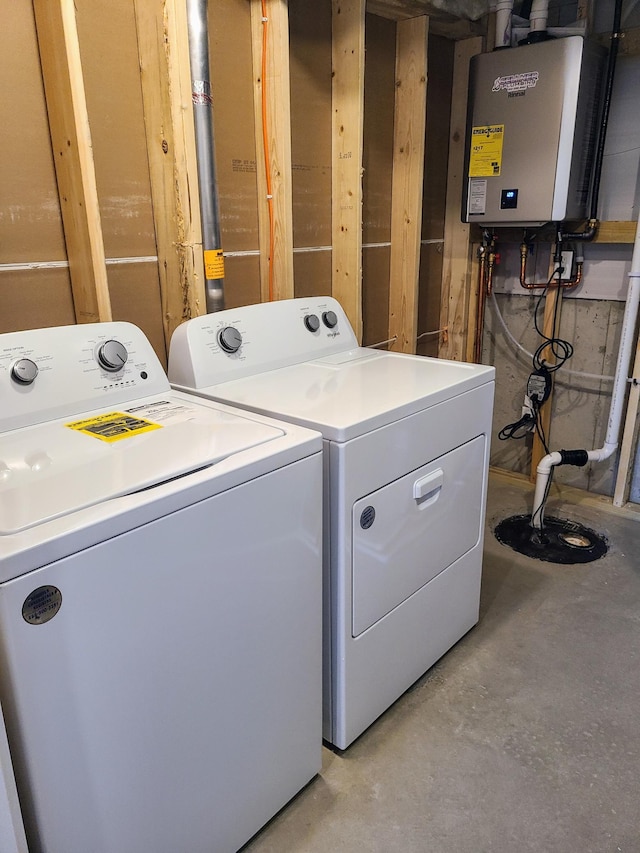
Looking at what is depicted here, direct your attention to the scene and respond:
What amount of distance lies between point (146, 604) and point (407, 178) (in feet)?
7.20

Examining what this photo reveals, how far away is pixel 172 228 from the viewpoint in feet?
6.13

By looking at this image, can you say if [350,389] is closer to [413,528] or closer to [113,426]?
[413,528]

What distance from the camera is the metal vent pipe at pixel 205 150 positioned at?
5.44 feet

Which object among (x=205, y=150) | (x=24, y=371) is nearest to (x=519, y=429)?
(x=205, y=150)

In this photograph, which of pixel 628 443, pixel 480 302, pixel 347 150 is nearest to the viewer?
pixel 347 150

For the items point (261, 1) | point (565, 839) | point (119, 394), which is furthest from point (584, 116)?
point (565, 839)

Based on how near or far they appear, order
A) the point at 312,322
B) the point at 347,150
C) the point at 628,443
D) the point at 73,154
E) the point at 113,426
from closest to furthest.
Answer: the point at 113,426 < the point at 73,154 < the point at 312,322 < the point at 347,150 < the point at 628,443

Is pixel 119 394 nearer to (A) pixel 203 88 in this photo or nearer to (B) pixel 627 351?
(A) pixel 203 88

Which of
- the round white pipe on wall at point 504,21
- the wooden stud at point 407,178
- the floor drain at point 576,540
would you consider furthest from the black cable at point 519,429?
the round white pipe on wall at point 504,21

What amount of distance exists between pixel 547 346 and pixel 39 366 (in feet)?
7.66

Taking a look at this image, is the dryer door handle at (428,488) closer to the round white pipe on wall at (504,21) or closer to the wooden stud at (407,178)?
the wooden stud at (407,178)

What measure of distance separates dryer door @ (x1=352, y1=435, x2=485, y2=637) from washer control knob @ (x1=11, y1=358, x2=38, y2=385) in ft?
2.54

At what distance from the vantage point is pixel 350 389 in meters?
1.61

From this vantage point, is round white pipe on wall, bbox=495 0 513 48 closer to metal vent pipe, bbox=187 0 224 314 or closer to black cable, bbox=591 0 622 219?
black cable, bbox=591 0 622 219
